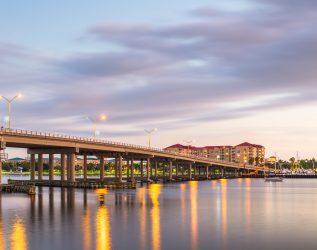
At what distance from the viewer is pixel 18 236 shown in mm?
50250

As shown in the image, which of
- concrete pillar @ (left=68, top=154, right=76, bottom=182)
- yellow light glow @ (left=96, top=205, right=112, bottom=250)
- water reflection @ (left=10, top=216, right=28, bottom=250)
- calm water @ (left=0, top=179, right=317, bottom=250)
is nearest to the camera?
water reflection @ (left=10, top=216, right=28, bottom=250)

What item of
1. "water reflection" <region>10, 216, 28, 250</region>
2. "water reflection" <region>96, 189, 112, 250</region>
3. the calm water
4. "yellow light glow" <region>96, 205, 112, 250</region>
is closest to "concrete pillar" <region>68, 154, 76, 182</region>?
the calm water

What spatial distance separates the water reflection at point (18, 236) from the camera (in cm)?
4484

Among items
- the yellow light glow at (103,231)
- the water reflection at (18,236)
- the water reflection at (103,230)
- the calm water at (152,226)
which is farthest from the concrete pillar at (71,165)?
the water reflection at (18,236)

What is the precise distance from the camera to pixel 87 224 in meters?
59.9

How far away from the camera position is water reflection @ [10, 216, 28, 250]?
44.8 metres

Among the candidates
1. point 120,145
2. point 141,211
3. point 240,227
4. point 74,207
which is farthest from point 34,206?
point 120,145

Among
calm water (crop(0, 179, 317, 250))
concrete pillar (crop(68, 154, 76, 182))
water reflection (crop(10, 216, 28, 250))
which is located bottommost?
calm water (crop(0, 179, 317, 250))

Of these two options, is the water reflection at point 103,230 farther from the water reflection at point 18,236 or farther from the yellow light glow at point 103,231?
the water reflection at point 18,236

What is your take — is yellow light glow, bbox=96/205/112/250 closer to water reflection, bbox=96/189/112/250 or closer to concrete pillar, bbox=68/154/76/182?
water reflection, bbox=96/189/112/250

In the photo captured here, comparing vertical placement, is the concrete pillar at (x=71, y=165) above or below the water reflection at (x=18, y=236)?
above

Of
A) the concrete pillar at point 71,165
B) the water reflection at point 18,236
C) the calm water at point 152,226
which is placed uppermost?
the concrete pillar at point 71,165

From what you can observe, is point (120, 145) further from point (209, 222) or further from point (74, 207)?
point (209, 222)

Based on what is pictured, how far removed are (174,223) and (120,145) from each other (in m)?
111
